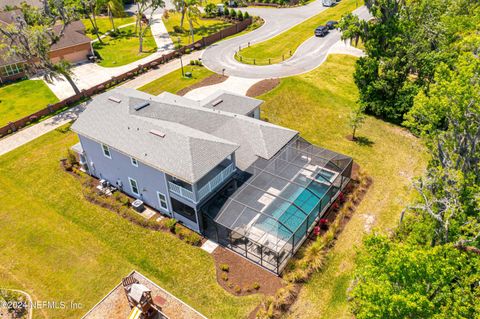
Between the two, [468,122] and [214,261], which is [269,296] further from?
[468,122]

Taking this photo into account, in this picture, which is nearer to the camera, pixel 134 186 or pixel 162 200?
pixel 162 200

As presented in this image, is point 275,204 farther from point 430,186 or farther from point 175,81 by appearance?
point 175,81

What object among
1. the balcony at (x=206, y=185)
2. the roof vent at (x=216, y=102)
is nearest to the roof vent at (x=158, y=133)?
the balcony at (x=206, y=185)

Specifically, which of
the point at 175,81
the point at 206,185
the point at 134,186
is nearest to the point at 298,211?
the point at 206,185

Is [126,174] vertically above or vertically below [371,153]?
above

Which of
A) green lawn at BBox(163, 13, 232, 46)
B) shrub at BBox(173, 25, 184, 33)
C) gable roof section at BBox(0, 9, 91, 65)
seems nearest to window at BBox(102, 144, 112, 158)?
gable roof section at BBox(0, 9, 91, 65)

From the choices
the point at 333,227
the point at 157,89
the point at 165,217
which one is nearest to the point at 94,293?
the point at 165,217

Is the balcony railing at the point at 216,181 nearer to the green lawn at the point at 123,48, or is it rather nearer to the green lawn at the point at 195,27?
the green lawn at the point at 123,48
